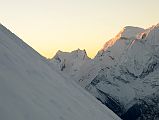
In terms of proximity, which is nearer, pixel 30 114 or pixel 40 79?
pixel 30 114

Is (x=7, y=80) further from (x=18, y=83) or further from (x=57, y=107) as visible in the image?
(x=57, y=107)

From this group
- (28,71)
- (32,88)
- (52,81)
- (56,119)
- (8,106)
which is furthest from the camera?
(52,81)

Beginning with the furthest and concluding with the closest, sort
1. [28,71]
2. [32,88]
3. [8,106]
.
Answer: [28,71]
[32,88]
[8,106]

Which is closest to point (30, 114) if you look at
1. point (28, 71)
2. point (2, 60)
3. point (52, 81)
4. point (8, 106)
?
point (8, 106)

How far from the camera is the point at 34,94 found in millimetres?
11312

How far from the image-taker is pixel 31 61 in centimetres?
1483

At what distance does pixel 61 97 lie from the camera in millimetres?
13133

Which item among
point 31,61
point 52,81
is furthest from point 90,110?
point 31,61

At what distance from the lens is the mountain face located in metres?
9.62

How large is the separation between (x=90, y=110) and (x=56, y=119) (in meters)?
4.06

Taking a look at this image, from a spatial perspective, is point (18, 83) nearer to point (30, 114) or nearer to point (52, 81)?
point (30, 114)

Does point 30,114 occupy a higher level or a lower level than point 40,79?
lower

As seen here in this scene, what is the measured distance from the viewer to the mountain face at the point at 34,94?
379 inches

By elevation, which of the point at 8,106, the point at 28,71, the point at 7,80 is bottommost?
the point at 8,106
